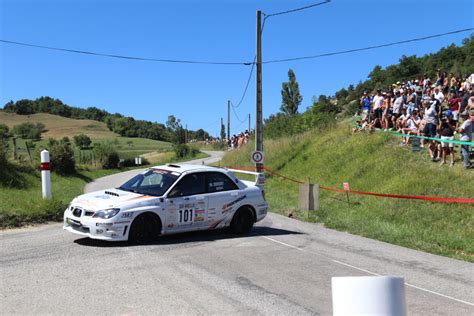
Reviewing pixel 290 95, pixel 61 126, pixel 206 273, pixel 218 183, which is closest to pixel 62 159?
pixel 218 183

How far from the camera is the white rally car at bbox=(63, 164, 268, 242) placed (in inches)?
367

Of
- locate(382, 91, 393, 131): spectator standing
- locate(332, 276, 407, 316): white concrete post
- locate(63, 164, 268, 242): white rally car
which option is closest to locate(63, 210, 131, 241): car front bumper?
locate(63, 164, 268, 242): white rally car

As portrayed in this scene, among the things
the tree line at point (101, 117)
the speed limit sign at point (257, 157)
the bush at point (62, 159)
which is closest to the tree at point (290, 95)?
the bush at point (62, 159)

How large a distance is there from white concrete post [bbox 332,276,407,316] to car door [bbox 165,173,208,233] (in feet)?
23.5

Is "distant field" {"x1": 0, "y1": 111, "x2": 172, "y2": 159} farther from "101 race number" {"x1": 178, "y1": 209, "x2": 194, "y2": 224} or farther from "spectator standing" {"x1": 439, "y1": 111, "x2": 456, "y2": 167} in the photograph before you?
"101 race number" {"x1": 178, "y1": 209, "x2": 194, "y2": 224}

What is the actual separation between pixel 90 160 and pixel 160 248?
1812 inches

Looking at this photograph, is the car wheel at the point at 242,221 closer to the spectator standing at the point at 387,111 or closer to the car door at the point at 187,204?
the car door at the point at 187,204

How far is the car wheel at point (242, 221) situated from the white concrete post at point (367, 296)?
811 cm

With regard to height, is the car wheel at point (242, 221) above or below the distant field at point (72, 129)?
below

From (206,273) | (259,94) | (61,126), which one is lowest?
(206,273)

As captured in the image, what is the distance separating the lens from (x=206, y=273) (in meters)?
7.52

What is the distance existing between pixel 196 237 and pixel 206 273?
3151 millimetres

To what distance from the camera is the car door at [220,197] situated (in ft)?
35.4

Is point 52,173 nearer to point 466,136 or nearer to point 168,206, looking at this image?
point 168,206
